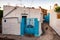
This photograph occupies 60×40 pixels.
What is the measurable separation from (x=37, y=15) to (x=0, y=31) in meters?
6.66

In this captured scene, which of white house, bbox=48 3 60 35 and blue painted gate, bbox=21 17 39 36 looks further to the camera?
white house, bbox=48 3 60 35

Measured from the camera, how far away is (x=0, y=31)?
22375 mm

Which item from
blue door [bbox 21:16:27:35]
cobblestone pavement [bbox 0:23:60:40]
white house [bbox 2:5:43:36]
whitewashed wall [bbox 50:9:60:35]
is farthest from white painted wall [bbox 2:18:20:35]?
whitewashed wall [bbox 50:9:60:35]

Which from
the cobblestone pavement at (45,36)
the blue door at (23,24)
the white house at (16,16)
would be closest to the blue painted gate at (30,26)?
the blue door at (23,24)

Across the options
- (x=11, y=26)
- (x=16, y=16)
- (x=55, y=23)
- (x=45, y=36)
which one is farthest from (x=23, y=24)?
(x=55, y=23)

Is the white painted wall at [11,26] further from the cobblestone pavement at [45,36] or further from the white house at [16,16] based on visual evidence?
the cobblestone pavement at [45,36]

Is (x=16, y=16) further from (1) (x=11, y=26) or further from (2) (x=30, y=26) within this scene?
(2) (x=30, y=26)

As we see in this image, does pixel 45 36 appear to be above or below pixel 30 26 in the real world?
below

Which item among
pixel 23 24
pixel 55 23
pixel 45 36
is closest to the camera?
pixel 45 36

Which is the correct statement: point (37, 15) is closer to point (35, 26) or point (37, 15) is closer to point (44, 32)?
point (35, 26)

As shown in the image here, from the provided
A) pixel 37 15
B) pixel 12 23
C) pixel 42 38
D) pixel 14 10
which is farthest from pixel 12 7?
pixel 42 38

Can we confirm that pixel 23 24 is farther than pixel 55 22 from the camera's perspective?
No

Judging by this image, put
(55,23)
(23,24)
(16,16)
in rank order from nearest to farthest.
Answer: (16,16) → (23,24) → (55,23)

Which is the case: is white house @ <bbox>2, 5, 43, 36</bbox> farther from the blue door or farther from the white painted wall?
the blue door
